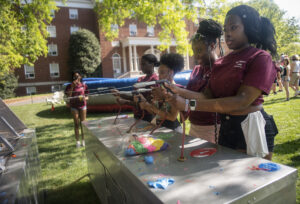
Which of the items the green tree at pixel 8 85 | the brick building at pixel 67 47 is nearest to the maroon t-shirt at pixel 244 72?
the brick building at pixel 67 47

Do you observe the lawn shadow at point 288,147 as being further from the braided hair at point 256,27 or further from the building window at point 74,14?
the building window at point 74,14

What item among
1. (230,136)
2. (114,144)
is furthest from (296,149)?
(114,144)

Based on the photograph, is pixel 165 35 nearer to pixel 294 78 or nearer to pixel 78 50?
pixel 294 78

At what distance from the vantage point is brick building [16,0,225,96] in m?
23.9

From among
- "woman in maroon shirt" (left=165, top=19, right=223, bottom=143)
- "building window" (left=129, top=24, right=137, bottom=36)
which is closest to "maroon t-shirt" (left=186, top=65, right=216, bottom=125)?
"woman in maroon shirt" (left=165, top=19, right=223, bottom=143)

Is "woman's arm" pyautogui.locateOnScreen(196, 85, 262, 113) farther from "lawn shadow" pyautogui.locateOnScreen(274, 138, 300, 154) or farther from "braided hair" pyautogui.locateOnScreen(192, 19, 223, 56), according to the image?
"lawn shadow" pyautogui.locateOnScreen(274, 138, 300, 154)

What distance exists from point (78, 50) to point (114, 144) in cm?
2388

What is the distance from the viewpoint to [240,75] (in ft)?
4.18

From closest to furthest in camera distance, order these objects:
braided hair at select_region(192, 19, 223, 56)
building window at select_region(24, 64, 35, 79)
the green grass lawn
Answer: braided hair at select_region(192, 19, 223, 56), the green grass lawn, building window at select_region(24, 64, 35, 79)

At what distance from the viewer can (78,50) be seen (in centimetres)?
2334

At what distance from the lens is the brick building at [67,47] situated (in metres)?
23.9

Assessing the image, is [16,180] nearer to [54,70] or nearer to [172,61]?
[172,61]

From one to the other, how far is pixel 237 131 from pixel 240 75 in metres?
0.38

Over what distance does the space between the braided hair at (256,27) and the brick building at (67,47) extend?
2241cm
